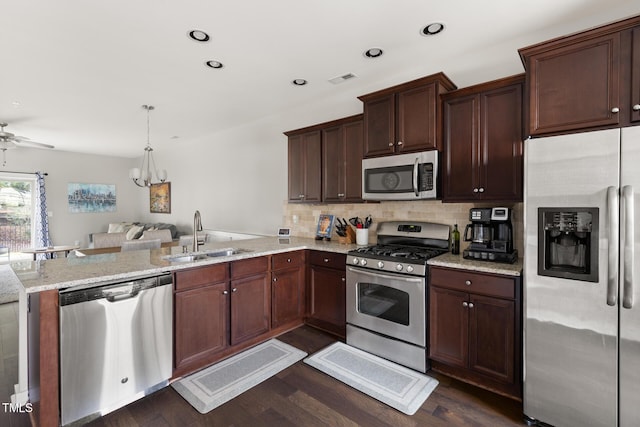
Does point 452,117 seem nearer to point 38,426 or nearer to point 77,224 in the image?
point 38,426

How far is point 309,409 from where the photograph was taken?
2.02 metres

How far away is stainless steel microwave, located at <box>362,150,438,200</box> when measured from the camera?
2.60 metres

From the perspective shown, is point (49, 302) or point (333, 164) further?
point (333, 164)

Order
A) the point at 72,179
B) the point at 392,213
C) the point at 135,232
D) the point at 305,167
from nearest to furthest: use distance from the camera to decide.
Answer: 1. the point at 392,213
2. the point at 305,167
3. the point at 135,232
4. the point at 72,179

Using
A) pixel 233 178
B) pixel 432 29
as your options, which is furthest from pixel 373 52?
pixel 233 178

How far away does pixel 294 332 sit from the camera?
3.19 m

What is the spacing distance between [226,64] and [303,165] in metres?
1.36

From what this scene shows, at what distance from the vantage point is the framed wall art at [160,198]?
7.23 m

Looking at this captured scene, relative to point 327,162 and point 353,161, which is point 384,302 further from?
point 327,162

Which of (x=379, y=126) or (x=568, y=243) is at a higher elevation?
(x=379, y=126)

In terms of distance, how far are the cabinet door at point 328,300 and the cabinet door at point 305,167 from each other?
0.93m

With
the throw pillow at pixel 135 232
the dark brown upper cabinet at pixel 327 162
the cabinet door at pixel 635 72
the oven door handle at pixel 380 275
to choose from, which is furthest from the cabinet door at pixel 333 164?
the throw pillow at pixel 135 232

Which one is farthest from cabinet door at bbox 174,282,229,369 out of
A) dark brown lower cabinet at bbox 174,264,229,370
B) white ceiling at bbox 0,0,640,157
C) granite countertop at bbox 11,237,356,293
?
white ceiling at bbox 0,0,640,157

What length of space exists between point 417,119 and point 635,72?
52.7 inches
